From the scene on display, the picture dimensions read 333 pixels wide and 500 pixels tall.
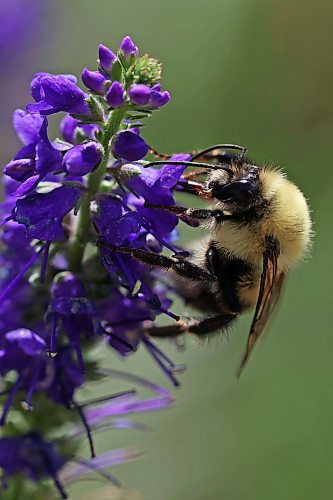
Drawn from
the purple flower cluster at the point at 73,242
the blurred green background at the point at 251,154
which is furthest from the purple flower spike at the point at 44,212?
the blurred green background at the point at 251,154

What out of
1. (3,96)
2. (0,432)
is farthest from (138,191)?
(3,96)

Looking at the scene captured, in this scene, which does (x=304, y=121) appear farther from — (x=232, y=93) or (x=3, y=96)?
(x=3, y=96)

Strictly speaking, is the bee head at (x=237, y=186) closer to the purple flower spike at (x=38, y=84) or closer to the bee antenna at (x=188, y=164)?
the bee antenna at (x=188, y=164)

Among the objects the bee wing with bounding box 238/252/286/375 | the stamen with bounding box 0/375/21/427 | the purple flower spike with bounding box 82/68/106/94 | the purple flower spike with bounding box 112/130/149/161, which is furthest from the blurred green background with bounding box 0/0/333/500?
the purple flower spike with bounding box 82/68/106/94

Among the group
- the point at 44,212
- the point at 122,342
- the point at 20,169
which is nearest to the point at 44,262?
the point at 44,212

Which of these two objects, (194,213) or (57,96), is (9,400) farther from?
(57,96)

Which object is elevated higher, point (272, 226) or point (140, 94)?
point (140, 94)
